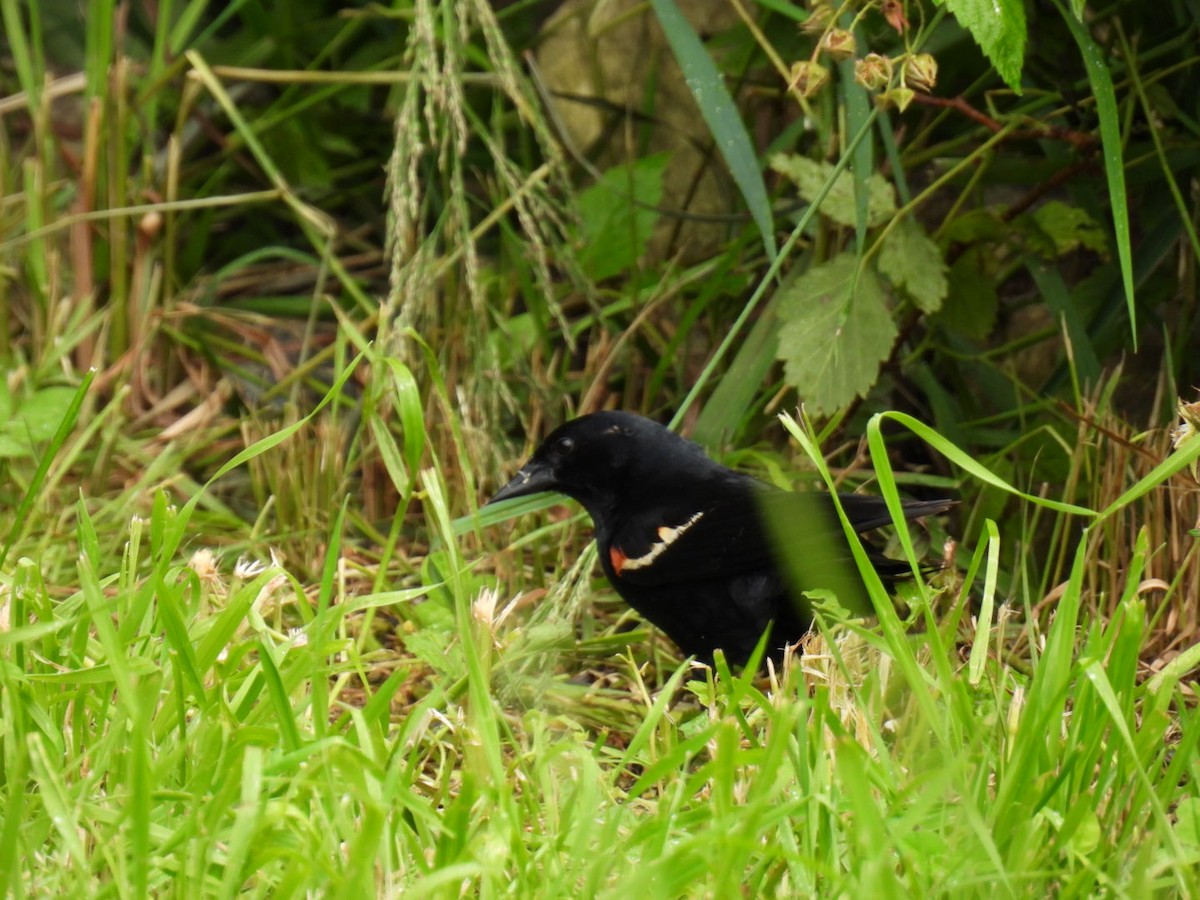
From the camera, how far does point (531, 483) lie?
3.12m

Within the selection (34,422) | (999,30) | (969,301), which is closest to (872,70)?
(999,30)

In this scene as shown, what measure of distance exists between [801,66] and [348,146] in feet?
6.72

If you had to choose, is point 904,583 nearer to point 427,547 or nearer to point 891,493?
point 891,493

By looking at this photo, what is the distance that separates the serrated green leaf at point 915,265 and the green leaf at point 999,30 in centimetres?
57

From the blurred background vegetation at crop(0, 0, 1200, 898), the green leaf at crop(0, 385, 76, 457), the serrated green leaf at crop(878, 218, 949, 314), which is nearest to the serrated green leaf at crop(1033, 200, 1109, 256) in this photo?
the blurred background vegetation at crop(0, 0, 1200, 898)

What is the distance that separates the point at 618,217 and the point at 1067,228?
1113 mm

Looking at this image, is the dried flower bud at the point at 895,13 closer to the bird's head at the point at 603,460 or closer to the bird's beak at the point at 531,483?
the bird's head at the point at 603,460

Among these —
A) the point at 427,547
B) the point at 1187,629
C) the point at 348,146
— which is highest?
the point at 348,146

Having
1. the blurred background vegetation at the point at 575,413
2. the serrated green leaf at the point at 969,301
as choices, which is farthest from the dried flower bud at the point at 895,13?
the serrated green leaf at the point at 969,301

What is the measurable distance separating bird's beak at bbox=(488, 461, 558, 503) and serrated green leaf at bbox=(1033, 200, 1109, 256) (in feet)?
3.45

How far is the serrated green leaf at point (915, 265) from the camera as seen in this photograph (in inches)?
114

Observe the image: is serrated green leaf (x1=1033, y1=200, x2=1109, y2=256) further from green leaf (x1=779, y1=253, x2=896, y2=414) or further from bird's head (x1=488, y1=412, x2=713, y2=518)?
bird's head (x1=488, y1=412, x2=713, y2=518)

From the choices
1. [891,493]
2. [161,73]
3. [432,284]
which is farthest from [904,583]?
[161,73]

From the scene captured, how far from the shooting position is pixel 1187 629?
8.52 feet
